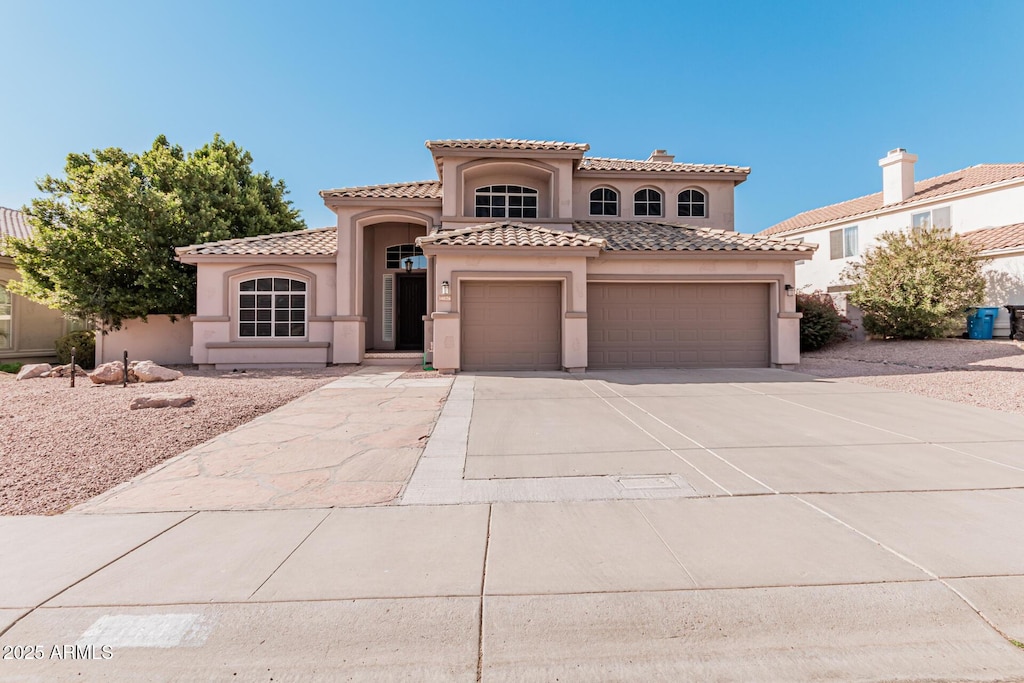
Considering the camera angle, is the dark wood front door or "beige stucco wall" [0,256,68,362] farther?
the dark wood front door

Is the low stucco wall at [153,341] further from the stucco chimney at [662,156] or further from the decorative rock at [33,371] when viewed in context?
the stucco chimney at [662,156]

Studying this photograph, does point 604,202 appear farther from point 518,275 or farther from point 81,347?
point 81,347

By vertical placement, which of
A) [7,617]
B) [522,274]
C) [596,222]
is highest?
[596,222]

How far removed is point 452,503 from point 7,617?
2.62 m

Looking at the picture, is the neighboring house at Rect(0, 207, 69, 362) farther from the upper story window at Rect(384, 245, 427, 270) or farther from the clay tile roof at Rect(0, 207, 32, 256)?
the upper story window at Rect(384, 245, 427, 270)

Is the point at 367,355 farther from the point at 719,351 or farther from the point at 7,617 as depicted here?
the point at 7,617

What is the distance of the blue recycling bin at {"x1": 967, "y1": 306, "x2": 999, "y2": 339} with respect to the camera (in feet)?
53.9

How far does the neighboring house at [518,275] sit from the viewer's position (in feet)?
41.4

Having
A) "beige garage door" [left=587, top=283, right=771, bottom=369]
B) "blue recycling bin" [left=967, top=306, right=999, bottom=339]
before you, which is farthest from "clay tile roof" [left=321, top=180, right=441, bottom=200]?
"blue recycling bin" [left=967, top=306, right=999, bottom=339]

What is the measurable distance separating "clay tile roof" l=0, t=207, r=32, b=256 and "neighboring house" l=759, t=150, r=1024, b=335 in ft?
101

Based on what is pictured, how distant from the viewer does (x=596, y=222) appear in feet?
54.0

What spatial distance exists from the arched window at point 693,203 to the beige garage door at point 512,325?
23.6 feet

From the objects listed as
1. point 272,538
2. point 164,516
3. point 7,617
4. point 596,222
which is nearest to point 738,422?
point 272,538

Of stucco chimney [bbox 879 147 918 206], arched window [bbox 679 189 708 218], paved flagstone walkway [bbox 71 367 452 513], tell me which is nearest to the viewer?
paved flagstone walkway [bbox 71 367 452 513]
